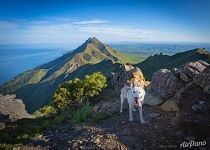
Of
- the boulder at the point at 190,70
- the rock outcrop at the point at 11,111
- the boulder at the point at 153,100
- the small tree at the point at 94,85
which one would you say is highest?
the boulder at the point at 190,70

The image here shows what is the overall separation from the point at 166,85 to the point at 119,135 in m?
7.87

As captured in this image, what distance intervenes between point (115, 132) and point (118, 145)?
1.74m

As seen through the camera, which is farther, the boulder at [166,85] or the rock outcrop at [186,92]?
the boulder at [166,85]

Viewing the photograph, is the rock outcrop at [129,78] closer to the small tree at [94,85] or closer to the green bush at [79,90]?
the small tree at [94,85]

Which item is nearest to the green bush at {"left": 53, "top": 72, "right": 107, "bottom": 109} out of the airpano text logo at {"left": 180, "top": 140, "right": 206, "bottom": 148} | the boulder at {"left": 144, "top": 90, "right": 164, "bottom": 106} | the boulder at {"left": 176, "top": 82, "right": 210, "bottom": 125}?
the boulder at {"left": 144, "top": 90, "right": 164, "bottom": 106}

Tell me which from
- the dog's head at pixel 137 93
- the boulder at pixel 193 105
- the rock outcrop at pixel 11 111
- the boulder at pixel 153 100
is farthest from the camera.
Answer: the rock outcrop at pixel 11 111

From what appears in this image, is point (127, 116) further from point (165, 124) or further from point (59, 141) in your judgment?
point (59, 141)

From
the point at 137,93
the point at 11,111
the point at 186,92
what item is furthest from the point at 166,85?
the point at 11,111

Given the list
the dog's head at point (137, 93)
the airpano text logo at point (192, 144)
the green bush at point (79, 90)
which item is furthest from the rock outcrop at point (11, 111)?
the airpano text logo at point (192, 144)

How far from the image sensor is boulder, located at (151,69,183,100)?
18766 millimetres

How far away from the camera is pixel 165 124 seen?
44.8 ft

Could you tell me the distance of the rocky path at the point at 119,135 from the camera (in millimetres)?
11555

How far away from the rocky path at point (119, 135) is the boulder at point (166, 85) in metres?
3.21

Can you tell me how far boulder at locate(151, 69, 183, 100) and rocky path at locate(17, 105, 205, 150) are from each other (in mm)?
3211
